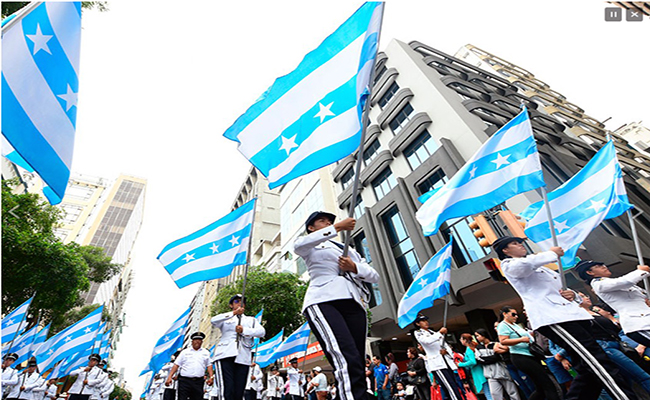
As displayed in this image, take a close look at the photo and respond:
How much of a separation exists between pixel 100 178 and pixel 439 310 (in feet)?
231

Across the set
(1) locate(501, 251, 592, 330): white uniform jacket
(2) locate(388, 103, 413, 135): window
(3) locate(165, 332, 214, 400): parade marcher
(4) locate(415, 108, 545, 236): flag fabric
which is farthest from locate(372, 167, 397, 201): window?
(1) locate(501, 251, 592, 330): white uniform jacket

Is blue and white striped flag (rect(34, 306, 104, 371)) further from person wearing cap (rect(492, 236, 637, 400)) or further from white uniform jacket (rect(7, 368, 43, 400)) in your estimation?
person wearing cap (rect(492, 236, 637, 400))

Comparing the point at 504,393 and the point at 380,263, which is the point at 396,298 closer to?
the point at 380,263

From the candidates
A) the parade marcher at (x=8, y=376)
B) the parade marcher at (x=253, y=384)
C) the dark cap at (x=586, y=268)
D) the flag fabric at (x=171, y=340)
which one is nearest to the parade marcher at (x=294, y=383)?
the parade marcher at (x=253, y=384)

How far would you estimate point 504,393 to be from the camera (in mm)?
6039

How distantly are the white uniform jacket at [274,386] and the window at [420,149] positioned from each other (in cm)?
1313

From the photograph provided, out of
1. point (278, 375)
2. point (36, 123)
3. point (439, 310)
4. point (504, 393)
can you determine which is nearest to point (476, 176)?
point (504, 393)

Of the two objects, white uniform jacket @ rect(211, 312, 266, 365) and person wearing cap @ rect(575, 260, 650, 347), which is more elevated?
white uniform jacket @ rect(211, 312, 266, 365)

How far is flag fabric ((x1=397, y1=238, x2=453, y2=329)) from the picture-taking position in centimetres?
653

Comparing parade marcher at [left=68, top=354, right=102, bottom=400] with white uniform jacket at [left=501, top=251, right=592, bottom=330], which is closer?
white uniform jacket at [left=501, top=251, right=592, bottom=330]

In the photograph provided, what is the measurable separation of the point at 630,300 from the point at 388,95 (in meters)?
22.4

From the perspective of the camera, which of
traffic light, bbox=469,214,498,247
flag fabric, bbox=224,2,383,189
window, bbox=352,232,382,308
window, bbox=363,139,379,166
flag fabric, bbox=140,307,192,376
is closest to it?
flag fabric, bbox=224,2,383,189

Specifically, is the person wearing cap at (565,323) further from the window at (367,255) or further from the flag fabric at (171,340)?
the window at (367,255)

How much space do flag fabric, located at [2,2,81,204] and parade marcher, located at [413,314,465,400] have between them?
5.97 metres
